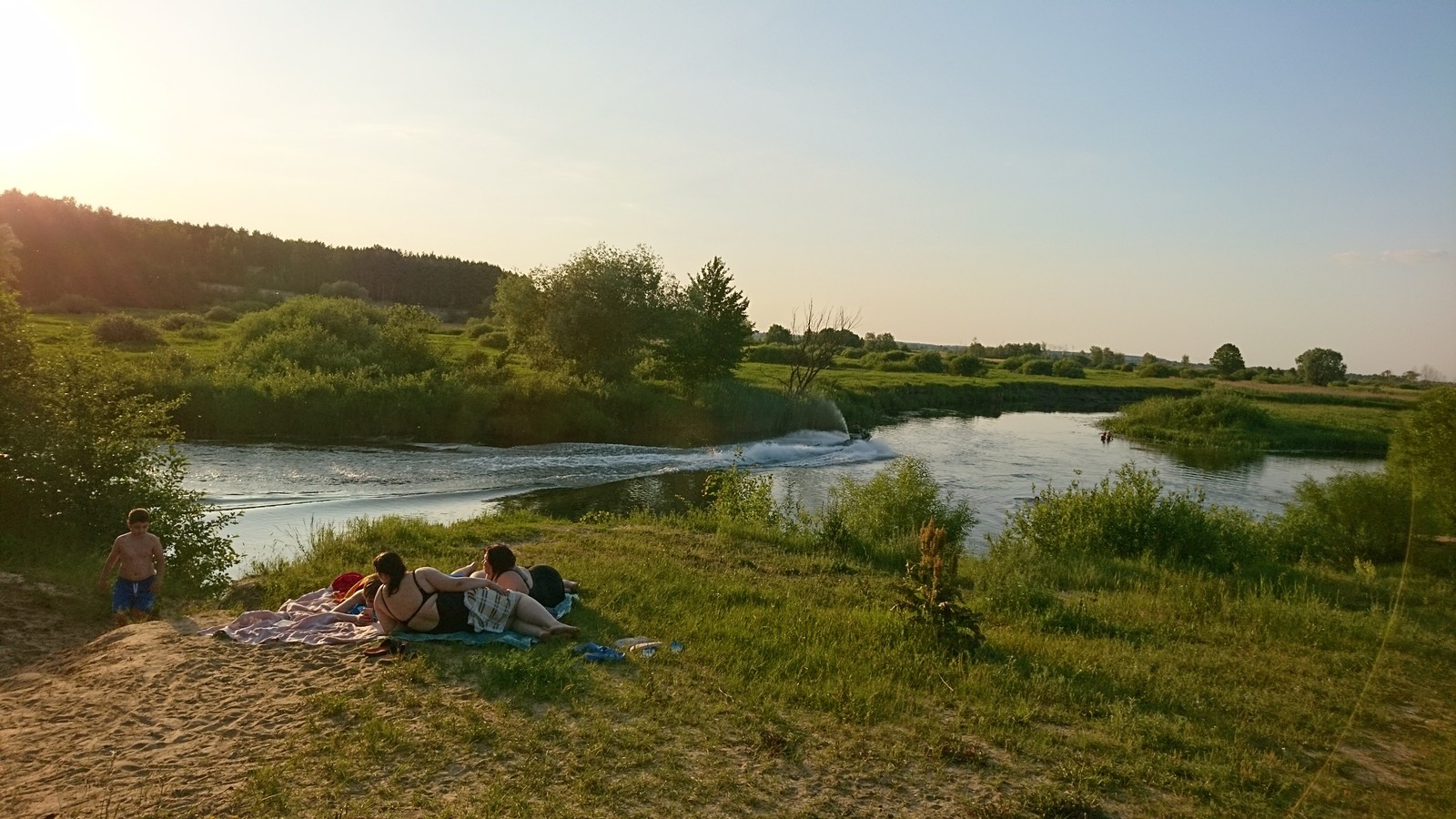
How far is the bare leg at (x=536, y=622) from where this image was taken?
31.4 ft

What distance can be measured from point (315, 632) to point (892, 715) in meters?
6.41

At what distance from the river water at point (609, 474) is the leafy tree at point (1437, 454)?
28.0ft

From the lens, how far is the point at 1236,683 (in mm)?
9031

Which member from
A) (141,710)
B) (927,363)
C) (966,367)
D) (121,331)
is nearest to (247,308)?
(121,331)

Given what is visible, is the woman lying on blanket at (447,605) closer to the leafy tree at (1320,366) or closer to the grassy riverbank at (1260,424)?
the grassy riverbank at (1260,424)

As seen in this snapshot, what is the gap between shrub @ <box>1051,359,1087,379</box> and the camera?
10631 centimetres

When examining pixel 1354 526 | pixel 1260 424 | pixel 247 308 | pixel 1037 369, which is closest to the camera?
pixel 1354 526

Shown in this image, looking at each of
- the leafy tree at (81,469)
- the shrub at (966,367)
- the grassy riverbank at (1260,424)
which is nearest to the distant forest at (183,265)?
the leafy tree at (81,469)

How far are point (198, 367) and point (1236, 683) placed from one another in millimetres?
39793

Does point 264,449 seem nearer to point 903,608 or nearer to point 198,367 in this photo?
point 198,367

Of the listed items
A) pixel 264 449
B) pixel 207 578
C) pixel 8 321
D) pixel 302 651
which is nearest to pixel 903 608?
pixel 302 651

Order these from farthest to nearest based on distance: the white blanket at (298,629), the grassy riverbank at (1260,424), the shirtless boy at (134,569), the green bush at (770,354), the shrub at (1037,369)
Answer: the shrub at (1037,369) → the green bush at (770,354) → the grassy riverbank at (1260,424) → the shirtless boy at (134,569) → the white blanket at (298,629)

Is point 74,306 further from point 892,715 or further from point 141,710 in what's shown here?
point 892,715

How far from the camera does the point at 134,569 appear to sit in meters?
10.6
